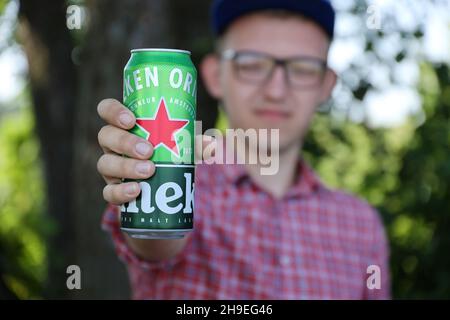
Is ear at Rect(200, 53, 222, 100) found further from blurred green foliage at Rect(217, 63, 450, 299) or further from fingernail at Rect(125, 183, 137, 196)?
fingernail at Rect(125, 183, 137, 196)

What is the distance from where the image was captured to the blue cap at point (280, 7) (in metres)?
2.38

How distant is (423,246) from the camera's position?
3430 millimetres

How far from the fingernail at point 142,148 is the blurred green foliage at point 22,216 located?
1.47 m

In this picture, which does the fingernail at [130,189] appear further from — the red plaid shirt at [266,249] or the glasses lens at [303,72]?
the glasses lens at [303,72]

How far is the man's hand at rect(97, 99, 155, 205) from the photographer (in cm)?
144

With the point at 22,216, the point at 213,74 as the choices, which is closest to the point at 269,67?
the point at 213,74

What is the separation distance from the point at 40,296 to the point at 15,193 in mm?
1991

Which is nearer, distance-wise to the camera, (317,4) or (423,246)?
(317,4)

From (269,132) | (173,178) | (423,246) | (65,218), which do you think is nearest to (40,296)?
(65,218)

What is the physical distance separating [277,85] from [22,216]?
5.76 feet

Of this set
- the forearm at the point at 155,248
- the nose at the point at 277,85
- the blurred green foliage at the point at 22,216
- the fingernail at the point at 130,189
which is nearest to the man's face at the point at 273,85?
the nose at the point at 277,85

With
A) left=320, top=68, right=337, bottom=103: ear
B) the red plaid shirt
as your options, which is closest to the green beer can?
the red plaid shirt

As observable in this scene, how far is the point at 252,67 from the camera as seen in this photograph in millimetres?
2346
